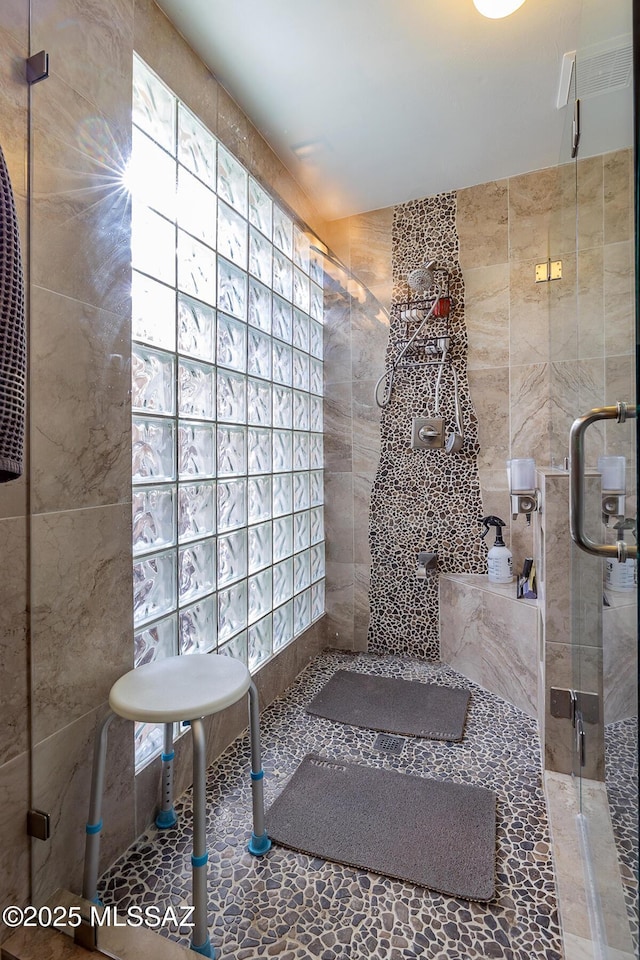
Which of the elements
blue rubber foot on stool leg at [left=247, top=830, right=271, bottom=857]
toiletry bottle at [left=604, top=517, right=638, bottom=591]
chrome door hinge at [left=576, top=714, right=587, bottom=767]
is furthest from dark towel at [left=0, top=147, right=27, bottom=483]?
chrome door hinge at [left=576, top=714, right=587, bottom=767]

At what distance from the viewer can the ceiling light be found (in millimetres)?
1366

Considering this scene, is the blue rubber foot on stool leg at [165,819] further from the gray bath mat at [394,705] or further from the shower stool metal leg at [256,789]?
the gray bath mat at [394,705]

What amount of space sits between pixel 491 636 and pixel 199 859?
1559 mm

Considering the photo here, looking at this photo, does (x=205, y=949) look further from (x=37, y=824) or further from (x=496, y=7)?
(x=496, y=7)

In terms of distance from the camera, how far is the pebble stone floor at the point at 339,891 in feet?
3.25

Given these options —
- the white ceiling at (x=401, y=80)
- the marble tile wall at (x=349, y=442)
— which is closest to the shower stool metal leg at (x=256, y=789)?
the marble tile wall at (x=349, y=442)

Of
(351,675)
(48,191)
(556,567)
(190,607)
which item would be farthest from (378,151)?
(351,675)

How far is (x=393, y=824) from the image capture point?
131cm

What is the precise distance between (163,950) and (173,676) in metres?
0.50

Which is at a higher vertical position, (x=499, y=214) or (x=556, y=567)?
(x=499, y=214)

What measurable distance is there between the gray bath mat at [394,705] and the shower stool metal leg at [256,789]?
0.66 m

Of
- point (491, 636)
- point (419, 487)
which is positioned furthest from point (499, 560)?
point (419, 487)

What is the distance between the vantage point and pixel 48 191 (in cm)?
100

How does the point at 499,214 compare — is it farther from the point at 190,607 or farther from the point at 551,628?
the point at 190,607
